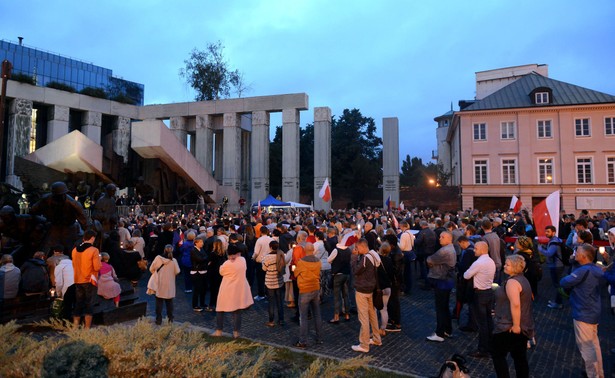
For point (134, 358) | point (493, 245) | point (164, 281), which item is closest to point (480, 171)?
point (493, 245)

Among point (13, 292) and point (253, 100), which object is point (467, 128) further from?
point (13, 292)

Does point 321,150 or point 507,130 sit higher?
point 507,130

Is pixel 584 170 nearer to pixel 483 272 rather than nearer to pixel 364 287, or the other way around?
pixel 483 272

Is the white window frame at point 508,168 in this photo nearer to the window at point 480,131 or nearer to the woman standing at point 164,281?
the window at point 480,131

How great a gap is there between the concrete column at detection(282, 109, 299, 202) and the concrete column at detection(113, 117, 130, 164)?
45.0 feet

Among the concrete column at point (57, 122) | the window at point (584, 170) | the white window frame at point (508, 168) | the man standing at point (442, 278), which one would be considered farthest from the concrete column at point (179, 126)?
the man standing at point (442, 278)

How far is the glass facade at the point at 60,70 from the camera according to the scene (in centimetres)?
5653

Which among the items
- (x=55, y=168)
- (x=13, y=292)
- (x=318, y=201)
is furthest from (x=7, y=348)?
(x=318, y=201)

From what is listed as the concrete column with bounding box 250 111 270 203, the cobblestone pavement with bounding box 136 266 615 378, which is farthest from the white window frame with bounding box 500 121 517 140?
the cobblestone pavement with bounding box 136 266 615 378

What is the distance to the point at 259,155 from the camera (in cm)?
3756

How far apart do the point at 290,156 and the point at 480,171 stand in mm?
16231

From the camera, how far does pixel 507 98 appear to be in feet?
111

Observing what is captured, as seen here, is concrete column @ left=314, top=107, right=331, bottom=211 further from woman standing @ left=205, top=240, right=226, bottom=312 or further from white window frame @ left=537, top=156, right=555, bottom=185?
woman standing @ left=205, top=240, right=226, bottom=312

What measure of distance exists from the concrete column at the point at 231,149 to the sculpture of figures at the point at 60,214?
29.0 meters
